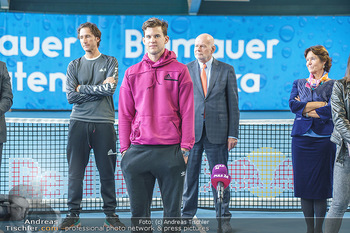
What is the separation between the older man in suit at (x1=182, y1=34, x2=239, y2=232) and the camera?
427cm

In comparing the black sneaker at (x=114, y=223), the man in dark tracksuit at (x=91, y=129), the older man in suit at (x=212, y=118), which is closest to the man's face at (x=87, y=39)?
the man in dark tracksuit at (x=91, y=129)

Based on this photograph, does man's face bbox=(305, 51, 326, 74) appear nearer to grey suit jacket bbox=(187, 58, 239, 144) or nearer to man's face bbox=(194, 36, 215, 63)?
grey suit jacket bbox=(187, 58, 239, 144)

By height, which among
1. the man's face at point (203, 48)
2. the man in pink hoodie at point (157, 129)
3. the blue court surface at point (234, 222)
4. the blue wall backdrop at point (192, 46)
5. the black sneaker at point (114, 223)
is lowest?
the blue court surface at point (234, 222)

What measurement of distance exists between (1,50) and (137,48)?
3405mm

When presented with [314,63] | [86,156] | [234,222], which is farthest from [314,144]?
[86,156]

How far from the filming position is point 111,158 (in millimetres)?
4238

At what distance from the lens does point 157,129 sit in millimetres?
3051

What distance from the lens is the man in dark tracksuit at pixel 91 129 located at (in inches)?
164

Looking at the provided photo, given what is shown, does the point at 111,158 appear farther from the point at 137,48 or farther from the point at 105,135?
the point at 137,48

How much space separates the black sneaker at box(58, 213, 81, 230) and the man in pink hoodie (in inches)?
50.3

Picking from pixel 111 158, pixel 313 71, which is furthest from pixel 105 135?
pixel 313 71

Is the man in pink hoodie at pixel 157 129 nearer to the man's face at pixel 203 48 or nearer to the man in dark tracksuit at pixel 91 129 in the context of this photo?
the man in dark tracksuit at pixel 91 129

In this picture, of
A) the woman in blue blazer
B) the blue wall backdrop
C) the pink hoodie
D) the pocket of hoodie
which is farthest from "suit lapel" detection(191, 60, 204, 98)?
the blue wall backdrop

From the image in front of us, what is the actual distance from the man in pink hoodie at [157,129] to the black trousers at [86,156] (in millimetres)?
1083
